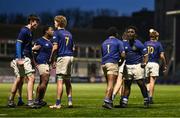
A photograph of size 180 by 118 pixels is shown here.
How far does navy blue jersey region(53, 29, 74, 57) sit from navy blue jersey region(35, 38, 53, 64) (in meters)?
0.99

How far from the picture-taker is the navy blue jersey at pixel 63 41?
14812 mm

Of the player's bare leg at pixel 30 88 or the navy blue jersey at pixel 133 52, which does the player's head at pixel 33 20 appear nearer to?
the player's bare leg at pixel 30 88

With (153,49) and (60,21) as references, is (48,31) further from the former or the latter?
(153,49)

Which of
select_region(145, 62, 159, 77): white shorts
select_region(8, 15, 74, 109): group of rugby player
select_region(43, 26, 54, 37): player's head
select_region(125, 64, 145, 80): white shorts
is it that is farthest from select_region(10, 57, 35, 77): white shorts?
select_region(145, 62, 159, 77): white shorts

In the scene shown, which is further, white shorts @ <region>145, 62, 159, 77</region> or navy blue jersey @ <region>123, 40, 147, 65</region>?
white shorts @ <region>145, 62, 159, 77</region>

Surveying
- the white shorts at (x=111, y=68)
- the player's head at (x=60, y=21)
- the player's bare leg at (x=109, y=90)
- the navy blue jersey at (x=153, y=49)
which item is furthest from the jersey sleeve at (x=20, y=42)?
the navy blue jersey at (x=153, y=49)

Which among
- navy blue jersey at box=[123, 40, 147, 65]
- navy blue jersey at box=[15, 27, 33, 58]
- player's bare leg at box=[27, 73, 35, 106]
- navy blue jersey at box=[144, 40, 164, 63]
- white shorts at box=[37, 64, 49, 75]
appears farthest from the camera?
navy blue jersey at box=[144, 40, 164, 63]

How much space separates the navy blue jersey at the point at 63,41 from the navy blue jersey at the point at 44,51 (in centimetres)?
99

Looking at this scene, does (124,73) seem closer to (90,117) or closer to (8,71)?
(90,117)

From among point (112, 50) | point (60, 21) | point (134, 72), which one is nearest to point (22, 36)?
point (60, 21)

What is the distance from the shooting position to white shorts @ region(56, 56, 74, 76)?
14.8 m

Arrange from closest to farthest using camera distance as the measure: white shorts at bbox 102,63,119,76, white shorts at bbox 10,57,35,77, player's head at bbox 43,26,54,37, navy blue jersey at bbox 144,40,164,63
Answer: white shorts at bbox 10,57,35,77
white shorts at bbox 102,63,119,76
player's head at bbox 43,26,54,37
navy blue jersey at bbox 144,40,164,63

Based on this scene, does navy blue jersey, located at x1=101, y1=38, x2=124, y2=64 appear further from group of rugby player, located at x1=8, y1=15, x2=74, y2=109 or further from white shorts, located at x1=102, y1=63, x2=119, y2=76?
group of rugby player, located at x1=8, y1=15, x2=74, y2=109

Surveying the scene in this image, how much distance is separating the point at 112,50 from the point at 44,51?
1874 mm
